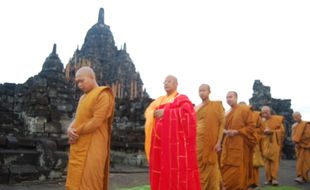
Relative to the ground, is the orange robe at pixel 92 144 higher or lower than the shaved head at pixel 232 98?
lower

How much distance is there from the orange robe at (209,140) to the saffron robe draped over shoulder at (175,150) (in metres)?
1.79

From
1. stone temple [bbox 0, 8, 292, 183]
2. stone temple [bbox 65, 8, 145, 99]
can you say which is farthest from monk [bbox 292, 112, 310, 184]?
stone temple [bbox 65, 8, 145, 99]

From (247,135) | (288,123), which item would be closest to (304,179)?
(247,135)

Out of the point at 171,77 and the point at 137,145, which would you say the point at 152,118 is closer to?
the point at 171,77

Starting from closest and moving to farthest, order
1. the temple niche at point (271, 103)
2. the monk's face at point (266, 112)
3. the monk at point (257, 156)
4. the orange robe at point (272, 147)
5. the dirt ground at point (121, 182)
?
1. the dirt ground at point (121, 182)
2. the monk at point (257, 156)
3. the orange robe at point (272, 147)
4. the monk's face at point (266, 112)
5. the temple niche at point (271, 103)

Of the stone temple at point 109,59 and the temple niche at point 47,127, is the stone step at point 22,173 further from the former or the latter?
the stone temple at point 109,59

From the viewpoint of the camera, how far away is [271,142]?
10328mm

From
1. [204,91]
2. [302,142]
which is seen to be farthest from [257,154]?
[204,91]

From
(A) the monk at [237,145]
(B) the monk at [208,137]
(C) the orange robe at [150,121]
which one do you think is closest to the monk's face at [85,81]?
(C) the orange robe at [150,121]

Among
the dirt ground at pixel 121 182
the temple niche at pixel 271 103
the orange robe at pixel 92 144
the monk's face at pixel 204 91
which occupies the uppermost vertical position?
the temple niche at pixel 271 103

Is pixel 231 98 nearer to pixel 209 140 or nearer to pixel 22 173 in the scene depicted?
pixel 209 140

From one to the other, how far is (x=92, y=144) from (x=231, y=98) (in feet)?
13.6

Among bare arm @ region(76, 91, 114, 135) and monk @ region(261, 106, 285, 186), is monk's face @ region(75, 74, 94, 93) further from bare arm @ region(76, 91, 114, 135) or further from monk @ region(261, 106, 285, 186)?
monk @ region(261, 106, 285, 186)

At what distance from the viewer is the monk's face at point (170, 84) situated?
5453mm
